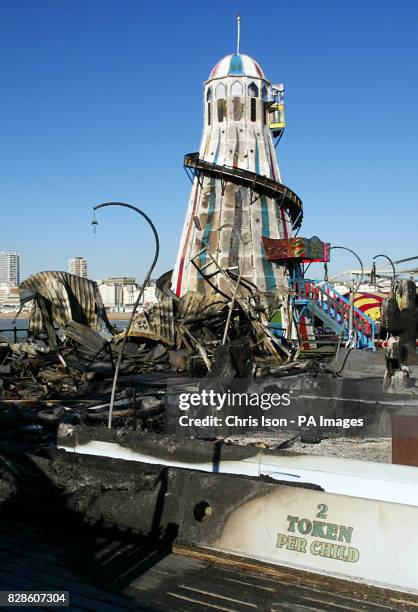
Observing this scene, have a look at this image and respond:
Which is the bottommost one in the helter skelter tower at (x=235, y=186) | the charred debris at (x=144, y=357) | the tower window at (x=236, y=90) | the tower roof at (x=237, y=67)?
the charred debris at (x=144, y=357)

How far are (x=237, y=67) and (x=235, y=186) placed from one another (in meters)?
7.80

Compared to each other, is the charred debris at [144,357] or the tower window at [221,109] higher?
the tower window at [221,109]

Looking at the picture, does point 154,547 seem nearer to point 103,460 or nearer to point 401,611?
point 103,460

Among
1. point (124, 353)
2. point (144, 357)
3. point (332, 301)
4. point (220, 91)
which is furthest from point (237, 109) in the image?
point (144, 357)

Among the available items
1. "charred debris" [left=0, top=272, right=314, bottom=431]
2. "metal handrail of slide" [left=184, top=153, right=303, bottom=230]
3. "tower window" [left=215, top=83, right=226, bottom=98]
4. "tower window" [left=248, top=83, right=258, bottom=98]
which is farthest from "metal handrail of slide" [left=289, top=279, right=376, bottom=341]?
"tower window" [left=215, top=83, right=226, bottom=98]

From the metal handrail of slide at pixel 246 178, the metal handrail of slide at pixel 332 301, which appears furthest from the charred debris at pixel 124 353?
the metal handrail of slide at pixel 246 178

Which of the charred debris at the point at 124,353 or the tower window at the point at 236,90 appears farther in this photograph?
the tower window at the point at 236,90

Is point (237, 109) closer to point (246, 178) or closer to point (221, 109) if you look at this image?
point (221, 109)

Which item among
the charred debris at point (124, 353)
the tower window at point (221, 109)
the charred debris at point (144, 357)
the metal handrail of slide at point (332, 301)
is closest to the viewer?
the charred debris at point (144, 357)

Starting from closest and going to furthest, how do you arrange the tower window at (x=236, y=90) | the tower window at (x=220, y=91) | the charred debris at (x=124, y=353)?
1. the charred debris at (x=124, y=353)
2. the tower window at (x=236, y=90)
3. the tower window at (x=220, y=91)

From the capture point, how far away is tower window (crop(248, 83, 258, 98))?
131ft

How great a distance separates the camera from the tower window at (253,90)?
1567 inches

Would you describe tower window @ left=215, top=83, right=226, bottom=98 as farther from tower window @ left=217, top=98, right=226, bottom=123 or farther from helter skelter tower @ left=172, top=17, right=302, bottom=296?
tower window @ left=217, top=98, right=226, bottom=123

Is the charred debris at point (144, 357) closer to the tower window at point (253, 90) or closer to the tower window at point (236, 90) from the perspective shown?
the tower window at point (236, 90)
